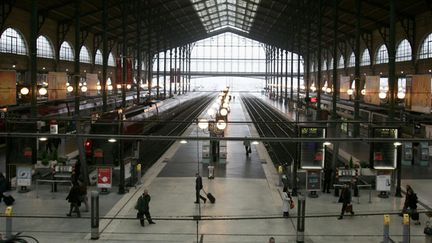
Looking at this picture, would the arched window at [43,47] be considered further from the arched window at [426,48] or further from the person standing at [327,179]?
the person standing at [327,179]

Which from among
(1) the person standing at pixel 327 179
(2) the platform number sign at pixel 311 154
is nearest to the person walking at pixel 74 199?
(2) the platform number sign at pixel 311 154

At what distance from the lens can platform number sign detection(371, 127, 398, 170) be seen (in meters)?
18.6

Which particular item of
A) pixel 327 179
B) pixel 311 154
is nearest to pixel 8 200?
pixel 311 154

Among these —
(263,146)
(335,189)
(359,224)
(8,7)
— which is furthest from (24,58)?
(359,224)

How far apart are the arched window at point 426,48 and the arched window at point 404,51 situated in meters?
2.82

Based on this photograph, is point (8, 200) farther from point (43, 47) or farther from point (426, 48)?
point (426, 48)

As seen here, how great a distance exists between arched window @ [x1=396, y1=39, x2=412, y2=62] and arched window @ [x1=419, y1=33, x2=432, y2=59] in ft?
9.24

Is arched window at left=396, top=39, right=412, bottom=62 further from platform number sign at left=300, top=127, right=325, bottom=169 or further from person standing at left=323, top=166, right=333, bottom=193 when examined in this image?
platform number sign at left=300, top=127, right=325, bottom=169

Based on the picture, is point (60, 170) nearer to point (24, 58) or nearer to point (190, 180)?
point (190, 180)

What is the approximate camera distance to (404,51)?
47.7m

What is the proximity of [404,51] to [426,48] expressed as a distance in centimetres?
540

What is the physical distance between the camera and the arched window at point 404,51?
152 feet

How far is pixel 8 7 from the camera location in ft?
126

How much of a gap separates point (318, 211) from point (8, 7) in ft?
101
